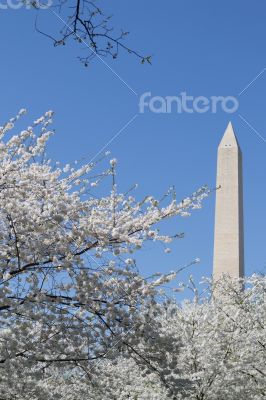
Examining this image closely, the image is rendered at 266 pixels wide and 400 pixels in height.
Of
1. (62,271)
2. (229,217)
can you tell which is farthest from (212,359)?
(229,217)

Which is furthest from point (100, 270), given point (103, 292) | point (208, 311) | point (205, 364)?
point (208, 311)

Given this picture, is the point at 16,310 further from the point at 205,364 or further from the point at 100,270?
the point at 205,364

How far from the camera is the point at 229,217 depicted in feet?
76.3

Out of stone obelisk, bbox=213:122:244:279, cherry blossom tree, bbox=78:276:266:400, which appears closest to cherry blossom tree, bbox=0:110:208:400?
cherry blossom tree, bbox=78:276:266:400

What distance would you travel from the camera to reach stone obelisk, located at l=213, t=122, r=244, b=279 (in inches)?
911

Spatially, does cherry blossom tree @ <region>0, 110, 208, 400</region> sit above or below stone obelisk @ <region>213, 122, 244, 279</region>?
below

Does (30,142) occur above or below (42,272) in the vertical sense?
above

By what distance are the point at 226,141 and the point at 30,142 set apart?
56.4 ft

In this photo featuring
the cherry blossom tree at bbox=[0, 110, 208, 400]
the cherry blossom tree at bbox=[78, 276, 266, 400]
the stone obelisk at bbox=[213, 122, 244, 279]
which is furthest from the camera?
the stone obelisk at bbox=[213, 122, 244, 279]

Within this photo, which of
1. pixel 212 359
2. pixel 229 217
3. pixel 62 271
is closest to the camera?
pixel 62 271

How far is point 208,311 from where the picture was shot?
1303cm

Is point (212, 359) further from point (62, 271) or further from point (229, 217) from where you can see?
point (229, 217)

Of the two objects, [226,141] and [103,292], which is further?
[226,141]

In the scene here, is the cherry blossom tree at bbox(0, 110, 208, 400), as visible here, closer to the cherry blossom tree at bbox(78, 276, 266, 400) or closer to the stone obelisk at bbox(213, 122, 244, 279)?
the cherry blossom tree at bbox(78, 276, 266, 400)
